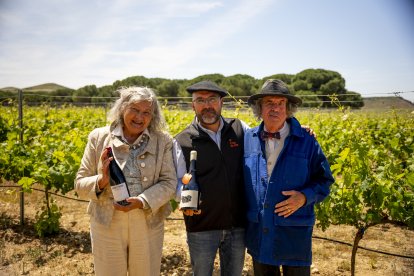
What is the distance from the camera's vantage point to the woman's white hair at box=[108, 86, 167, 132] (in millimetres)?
2375

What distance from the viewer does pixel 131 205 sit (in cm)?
227

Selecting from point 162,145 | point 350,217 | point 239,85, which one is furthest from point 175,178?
point 239,85

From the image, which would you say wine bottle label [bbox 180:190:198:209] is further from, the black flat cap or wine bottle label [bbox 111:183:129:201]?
the black flat cap

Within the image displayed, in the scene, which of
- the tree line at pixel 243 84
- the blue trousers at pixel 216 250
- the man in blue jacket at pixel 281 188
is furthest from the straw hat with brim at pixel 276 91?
the tree line at pixel 243 84

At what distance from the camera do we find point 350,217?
358 centimetres

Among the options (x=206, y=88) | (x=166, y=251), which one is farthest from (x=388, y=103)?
(x=206, y=88)

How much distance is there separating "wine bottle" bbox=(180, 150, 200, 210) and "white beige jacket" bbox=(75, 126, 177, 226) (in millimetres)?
118

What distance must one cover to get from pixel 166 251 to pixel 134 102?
10.5ft

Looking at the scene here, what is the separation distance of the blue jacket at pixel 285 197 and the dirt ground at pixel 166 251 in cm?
207

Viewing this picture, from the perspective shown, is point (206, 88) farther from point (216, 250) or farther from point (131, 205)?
point (216, 250)

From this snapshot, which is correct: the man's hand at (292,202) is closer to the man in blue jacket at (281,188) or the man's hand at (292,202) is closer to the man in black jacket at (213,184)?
the man in blue jacket at (281,188)

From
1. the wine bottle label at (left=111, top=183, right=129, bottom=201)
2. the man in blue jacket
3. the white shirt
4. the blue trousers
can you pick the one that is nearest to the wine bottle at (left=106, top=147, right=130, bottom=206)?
the wine bottle label at (left=111, top=183, right=129, bottom=201)

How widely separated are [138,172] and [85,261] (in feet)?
9.46

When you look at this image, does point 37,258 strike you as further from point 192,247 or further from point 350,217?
point 350,217
